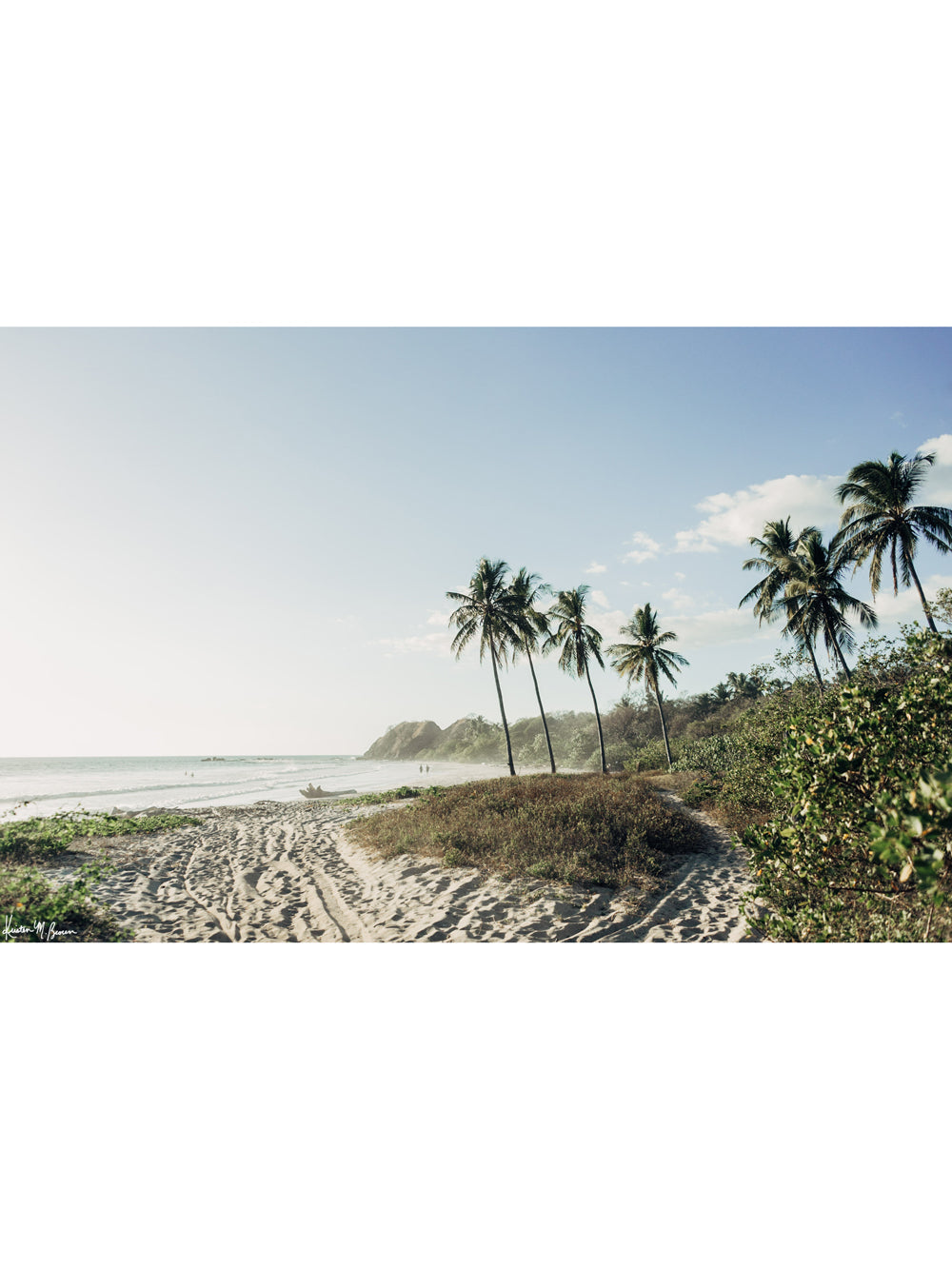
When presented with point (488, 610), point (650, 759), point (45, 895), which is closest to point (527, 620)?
point (488, 610)

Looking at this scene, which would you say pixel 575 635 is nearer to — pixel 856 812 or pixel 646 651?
pixel 646 651

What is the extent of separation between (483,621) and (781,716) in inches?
438

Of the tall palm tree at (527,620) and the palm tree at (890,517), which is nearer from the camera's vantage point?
the palm tree at (890,517)

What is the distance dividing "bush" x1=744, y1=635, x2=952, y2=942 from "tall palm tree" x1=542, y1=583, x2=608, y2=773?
17104 mm

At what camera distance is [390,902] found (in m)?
5.28

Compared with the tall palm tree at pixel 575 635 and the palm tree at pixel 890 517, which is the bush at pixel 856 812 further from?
the tall palm tree at pixel 575 635

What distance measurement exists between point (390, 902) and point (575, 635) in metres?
17.2

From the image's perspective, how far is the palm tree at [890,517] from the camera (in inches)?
294

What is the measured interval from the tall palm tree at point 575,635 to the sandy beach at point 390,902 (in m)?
14.1

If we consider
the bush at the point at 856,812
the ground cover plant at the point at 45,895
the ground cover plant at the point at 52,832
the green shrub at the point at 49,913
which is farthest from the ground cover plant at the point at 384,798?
the bush at the point at 856,812

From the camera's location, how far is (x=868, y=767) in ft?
10.7

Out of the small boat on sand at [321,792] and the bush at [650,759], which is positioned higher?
the small boat on sand at [321,792]

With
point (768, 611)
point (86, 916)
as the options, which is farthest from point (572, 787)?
point (768, 611)
